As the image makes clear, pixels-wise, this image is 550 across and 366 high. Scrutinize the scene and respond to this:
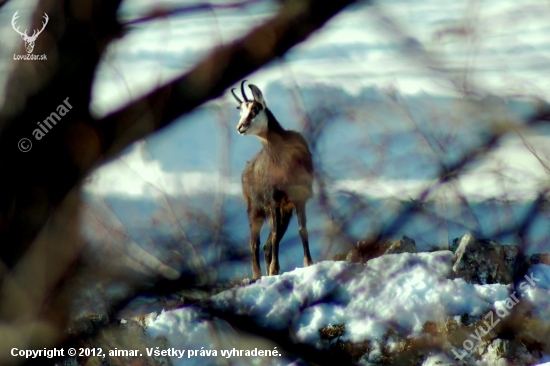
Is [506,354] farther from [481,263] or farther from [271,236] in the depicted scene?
[271,236]

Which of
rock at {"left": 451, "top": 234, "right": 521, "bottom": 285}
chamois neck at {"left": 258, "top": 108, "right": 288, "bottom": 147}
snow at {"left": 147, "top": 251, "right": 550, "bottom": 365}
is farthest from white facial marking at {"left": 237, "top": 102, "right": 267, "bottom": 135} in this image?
rock at {"left": 451, "top": 234, "right": 521, "bottom": 285}

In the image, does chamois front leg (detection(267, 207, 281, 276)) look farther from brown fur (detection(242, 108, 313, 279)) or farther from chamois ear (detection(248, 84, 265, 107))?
chamois ear (detection(248, 84, 265, 107))

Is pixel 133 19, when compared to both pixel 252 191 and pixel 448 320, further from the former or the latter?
pixel 252 191

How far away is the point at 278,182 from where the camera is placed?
8586 mm

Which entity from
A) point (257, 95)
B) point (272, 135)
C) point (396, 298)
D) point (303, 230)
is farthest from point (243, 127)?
point (396, 298)

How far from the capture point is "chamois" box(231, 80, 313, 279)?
8.43m

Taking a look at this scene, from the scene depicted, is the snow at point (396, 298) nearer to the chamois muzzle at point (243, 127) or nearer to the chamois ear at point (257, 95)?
the chamois muzzle at point (243, 127)

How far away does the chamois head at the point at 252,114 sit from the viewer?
26.6 feet

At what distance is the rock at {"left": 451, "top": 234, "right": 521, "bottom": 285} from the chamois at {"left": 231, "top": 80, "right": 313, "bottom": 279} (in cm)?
178

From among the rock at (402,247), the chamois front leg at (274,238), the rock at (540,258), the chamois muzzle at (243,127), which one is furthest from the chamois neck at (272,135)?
the rock at (540,258)

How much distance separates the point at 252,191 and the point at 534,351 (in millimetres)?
3923

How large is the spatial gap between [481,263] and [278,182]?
2.62 m

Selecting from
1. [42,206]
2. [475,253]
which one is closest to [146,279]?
[42,206]

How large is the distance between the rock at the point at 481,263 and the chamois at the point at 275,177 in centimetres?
178
